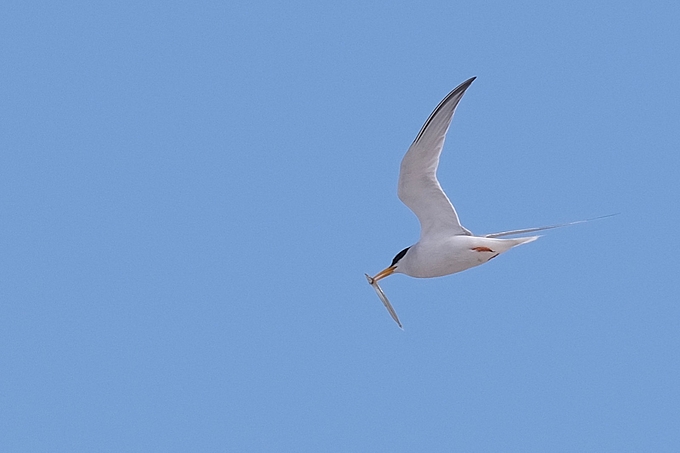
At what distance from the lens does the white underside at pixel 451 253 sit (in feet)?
31.8

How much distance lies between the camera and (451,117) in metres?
9.62

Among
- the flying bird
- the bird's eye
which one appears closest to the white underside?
the flying bird

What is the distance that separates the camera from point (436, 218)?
397 inches

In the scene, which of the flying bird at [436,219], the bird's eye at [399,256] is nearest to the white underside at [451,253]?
the flying bird at [436,219]

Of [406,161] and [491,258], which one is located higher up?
[406,161]

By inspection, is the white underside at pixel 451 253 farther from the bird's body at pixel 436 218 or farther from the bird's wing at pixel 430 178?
the bird's wing at pixel 430 178

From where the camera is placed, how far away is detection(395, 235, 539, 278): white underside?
970 cm

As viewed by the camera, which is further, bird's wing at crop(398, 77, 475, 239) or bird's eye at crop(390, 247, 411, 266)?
bird's eye at crop(390, 247, 411, 266)

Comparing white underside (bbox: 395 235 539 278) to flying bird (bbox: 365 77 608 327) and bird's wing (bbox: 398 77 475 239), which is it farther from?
bird's wing (bbox: 398 77 475 239)

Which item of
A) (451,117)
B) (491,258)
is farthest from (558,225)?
(451,117)

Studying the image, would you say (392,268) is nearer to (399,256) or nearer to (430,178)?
(399,256)

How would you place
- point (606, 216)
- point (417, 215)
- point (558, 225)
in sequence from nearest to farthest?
point (606, 216) → point (558, 225) → point (417, 215)

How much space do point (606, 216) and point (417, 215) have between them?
1904 millimetres

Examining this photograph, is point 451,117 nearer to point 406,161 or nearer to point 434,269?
point 406,161
